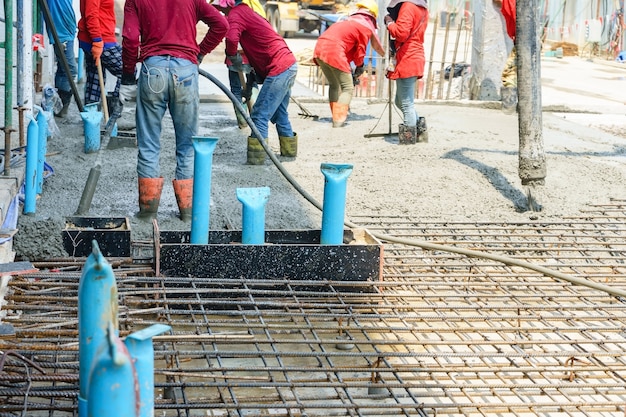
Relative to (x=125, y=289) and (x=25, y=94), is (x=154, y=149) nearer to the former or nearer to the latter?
(x=125, y=289)

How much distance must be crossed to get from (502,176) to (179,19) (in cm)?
304

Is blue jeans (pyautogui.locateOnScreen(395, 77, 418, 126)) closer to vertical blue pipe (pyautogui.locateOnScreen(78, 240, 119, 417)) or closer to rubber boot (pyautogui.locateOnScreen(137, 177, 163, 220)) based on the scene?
rubber boot (pyautogui.locateOnScreen(137, 177, 163, 220))

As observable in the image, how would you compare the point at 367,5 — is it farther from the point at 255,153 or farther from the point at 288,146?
the point at 255,153

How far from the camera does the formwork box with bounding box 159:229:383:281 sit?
4266 mm

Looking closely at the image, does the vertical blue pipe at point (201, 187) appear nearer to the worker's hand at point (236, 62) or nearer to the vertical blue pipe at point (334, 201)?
the vertical blue pipe at point (334, 201)

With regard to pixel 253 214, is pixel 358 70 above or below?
above

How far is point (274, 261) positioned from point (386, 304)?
620 millimetres

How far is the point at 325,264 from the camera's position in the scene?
4367 millimetres

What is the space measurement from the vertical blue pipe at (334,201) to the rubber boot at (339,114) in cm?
493

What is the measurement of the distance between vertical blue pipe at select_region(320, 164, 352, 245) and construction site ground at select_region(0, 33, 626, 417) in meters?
0.28

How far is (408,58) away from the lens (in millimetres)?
8172

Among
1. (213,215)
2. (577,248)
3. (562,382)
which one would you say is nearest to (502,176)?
(577,248)

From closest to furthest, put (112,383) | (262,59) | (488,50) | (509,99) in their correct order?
1. (112,383)
2. (262,59)
3. (509,99)
4. (488,50)

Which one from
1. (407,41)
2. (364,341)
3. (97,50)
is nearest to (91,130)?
(97,50)
